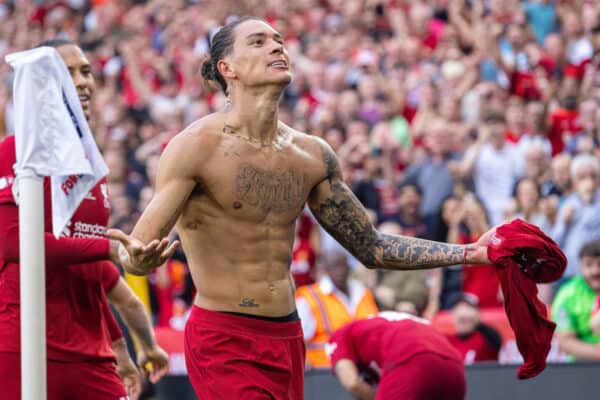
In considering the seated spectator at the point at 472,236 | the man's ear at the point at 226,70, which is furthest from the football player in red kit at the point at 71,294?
the seated spectator at the point at 472,236

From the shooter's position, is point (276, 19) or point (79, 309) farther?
point (276, 19)

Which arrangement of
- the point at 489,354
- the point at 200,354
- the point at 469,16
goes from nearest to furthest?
the point at 200,354 → the point at 489,354 → the point at 469,16

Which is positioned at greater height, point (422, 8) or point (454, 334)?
point (422, 8)

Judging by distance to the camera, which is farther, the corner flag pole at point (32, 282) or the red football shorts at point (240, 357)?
the red football shorts at point (240, 357)

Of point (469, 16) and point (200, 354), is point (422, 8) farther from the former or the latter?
point (200, 354)

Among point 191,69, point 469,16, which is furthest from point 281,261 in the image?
point 191,69

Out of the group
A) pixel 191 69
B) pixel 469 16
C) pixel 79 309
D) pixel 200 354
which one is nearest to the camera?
pixel 200 354

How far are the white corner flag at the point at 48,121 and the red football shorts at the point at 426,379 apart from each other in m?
2.71

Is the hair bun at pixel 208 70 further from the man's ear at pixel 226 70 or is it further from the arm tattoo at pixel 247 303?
the arm tattoo at pixel 247 303

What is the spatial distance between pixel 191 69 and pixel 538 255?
1037 cm

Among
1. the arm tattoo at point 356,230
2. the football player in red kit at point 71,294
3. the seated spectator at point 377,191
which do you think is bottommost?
the seated spectator at point 377,191

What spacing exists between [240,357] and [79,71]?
1.87 metres

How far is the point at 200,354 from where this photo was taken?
517 centimetres

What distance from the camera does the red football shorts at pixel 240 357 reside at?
5.06 metres
